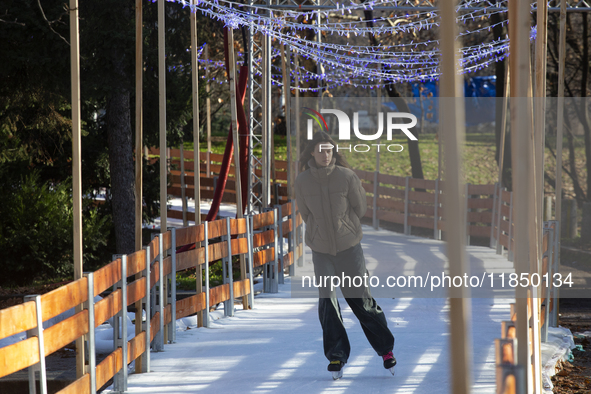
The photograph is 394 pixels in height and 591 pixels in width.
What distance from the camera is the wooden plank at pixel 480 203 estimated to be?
12.3 meters

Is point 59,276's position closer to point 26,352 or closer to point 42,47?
point 42,47

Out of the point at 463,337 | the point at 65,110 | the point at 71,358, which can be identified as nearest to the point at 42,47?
the point at 65,110

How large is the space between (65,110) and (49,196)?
5.92 ft

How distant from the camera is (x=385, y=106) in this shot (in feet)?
80.6

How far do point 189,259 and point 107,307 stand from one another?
1812mm

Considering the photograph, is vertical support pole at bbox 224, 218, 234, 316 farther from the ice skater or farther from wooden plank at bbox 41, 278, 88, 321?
wooden plank at bbox 41, 278, 88, 321

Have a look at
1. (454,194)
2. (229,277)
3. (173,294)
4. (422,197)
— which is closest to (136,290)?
(173,294)

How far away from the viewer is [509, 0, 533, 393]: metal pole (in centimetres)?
189

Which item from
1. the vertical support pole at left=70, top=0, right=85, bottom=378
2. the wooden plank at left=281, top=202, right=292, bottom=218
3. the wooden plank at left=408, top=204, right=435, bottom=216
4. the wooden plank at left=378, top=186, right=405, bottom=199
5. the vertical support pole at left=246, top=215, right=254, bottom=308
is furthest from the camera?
the wooden plank at left=378, top=186, right=405, bottom=199

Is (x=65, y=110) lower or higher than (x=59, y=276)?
higher

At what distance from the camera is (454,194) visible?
1272 mm

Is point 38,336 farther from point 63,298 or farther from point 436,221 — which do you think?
point 436,221

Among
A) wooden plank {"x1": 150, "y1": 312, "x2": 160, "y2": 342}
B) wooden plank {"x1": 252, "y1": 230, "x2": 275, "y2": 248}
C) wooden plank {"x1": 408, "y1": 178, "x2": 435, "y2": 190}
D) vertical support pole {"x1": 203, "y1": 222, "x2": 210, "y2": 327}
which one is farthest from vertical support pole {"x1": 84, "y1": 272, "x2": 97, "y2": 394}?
wooden plank {"x1": 408, "y1": 178, "x2": 435, "y2": 190}

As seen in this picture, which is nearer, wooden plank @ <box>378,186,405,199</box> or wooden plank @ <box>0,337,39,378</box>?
wooden plank @ <box>0,337,39,378</box>
